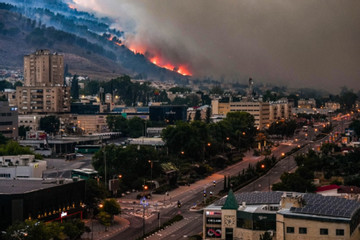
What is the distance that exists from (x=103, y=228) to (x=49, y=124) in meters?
73.1

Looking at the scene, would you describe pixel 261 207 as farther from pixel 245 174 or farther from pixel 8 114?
pixel 8 114

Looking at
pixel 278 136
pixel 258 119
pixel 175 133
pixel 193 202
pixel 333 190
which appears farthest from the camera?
pixel 258 119

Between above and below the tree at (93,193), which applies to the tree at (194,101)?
above

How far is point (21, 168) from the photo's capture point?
58656 mm

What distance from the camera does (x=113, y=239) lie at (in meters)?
43.3

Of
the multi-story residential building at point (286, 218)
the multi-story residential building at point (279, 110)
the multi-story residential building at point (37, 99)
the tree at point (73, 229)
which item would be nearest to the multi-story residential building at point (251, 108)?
the multi-story residential building at point (279, 110)

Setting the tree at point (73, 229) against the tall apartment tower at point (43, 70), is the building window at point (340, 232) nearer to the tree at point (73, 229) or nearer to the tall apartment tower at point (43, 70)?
the tree at point (73, 229)

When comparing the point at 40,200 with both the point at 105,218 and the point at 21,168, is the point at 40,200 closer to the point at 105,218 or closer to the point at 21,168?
the point at 105,218

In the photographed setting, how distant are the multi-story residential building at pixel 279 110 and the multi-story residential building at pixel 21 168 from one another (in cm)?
9105

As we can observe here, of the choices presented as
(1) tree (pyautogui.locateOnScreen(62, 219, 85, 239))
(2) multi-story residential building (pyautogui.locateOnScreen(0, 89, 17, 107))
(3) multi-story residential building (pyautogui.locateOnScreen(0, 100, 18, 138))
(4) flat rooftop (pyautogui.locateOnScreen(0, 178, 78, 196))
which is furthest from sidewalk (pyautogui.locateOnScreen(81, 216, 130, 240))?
(2) multi-story residential building (pyautogui.locateOnScreen(0, 89, 17, 107))

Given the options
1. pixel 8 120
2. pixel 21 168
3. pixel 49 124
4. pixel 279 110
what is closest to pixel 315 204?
pixel 21 168

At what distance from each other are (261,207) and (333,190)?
15078 mm

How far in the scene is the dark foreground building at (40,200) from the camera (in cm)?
4312

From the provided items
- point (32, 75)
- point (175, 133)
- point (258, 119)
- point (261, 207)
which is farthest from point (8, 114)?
point (261, 207)
